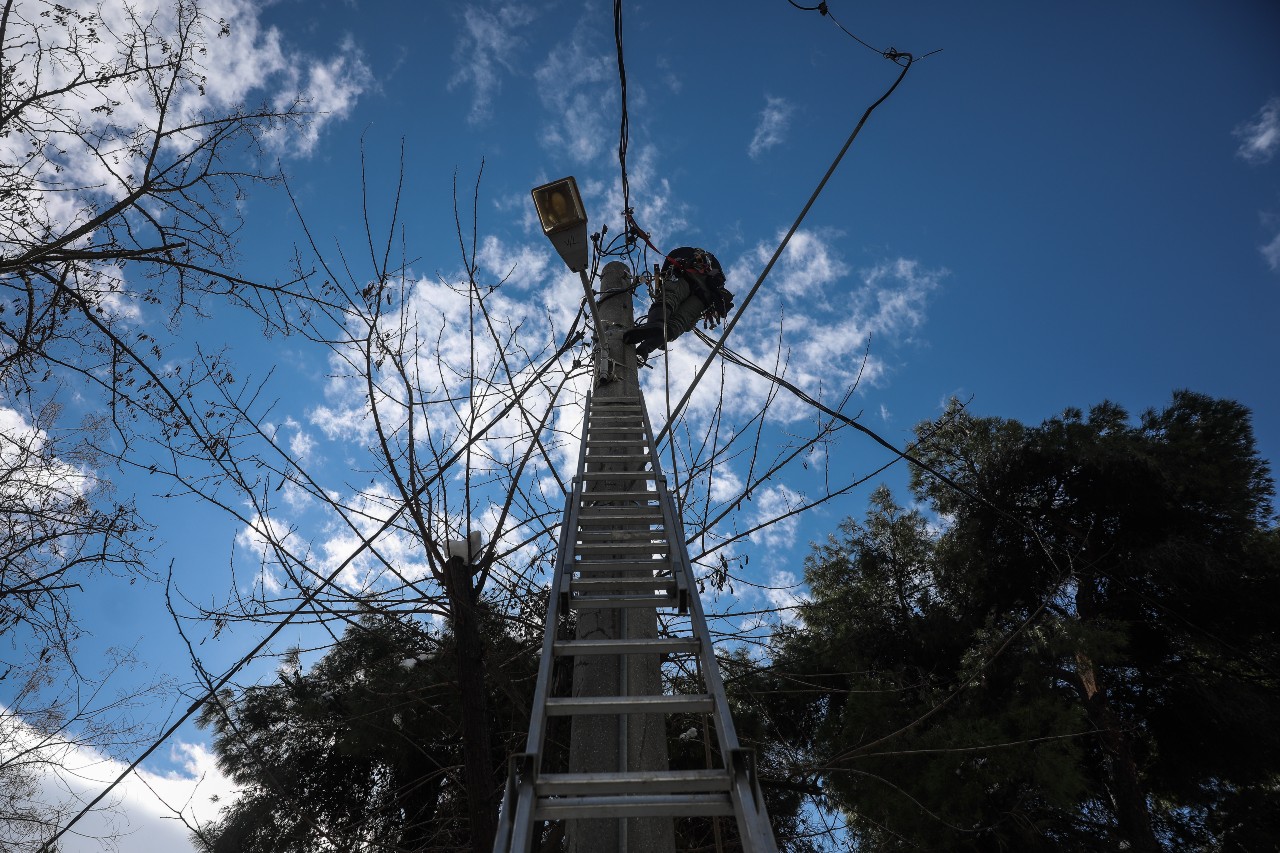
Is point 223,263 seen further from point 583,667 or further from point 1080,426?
point 1080,426

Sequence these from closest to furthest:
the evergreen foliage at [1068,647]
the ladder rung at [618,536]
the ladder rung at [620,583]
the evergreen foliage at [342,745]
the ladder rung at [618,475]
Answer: the ladder rung at [620,583] < the ladder rung at [618,536] < the ladder rung at [618,475] < the evergreen foliage at [342,745] < the evergreen foliage at [1068,647]

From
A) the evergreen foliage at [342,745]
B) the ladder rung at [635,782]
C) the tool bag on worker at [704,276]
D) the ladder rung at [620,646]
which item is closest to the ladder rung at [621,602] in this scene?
the ladder rung at [620,646]

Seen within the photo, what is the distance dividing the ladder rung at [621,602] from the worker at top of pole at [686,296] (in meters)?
3.19

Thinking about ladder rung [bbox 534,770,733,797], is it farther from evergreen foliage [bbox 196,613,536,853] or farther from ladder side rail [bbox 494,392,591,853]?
evergreen foliage [bbox 196,613,536,853]

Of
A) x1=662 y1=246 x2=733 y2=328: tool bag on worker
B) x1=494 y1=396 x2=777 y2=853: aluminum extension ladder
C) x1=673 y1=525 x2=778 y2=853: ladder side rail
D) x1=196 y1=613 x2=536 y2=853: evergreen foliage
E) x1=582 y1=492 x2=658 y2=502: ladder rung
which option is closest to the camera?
x1=673 y1=525 x2=778 y2=853: ladder side rail

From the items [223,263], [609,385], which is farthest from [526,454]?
[223,263]

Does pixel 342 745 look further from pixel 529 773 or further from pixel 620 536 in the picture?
pixel 529 773

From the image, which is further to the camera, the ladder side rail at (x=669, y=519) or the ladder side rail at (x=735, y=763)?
the ladder side rail at (x=669, y=519)

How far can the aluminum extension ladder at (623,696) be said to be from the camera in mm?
1772

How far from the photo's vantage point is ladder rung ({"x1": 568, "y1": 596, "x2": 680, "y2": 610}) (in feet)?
9.41

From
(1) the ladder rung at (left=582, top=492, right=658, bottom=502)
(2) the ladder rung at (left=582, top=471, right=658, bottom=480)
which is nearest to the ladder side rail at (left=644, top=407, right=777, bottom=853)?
(1) the ladder rung at (left=582, top=492, right=658, bottom=502)

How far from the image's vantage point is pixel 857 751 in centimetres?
429

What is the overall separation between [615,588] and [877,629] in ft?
31.5

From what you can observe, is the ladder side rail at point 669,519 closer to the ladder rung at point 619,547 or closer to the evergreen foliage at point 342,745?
the ladder rung at point 619,547
